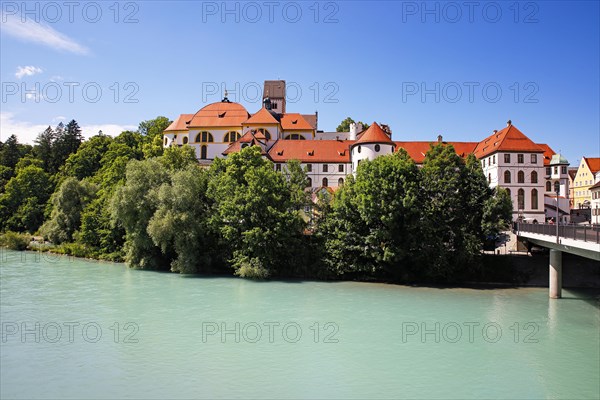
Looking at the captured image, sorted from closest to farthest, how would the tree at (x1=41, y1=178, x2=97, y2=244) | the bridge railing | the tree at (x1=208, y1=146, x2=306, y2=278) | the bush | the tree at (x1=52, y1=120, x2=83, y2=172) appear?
1. the bridge railing
2. the tree at (x1=208, y1=146, x2=306, y2=278)
3. the tree at (x1=41, y1=178, x2=97, y2=244)
4. the bush
5. the tree at (x1=52, y1=120, x2=83, y2=172)

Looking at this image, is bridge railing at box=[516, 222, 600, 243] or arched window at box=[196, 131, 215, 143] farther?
arched window at box=[196, 131, 215, 143]

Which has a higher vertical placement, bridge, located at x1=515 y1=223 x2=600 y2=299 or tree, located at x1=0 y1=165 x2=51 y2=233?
tree, located at x1=0 y1=165 x2=51 y2=233

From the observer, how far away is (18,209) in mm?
56312

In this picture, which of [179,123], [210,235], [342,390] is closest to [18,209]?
[179,123]

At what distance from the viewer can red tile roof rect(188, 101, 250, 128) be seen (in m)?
62.9

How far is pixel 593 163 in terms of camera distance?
7950 centimetres

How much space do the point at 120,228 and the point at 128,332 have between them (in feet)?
75.5

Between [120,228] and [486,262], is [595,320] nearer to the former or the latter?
[486,262]

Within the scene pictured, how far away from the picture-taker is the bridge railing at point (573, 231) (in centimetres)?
1945

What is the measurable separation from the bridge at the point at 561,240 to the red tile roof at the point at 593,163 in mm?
57399

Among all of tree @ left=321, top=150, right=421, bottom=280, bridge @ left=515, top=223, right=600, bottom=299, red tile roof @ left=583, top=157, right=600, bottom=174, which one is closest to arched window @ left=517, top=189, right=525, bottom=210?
bridge @ left=515, top=223, right=600, bottom=299

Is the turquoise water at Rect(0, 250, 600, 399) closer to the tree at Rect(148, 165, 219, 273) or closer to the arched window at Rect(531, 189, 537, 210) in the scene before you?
the tree at Rect(148, 165, 219, 273)

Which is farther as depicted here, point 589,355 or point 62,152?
point 62,152

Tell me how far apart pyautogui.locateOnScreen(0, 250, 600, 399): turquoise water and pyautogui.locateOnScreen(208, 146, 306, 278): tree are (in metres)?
3.47
